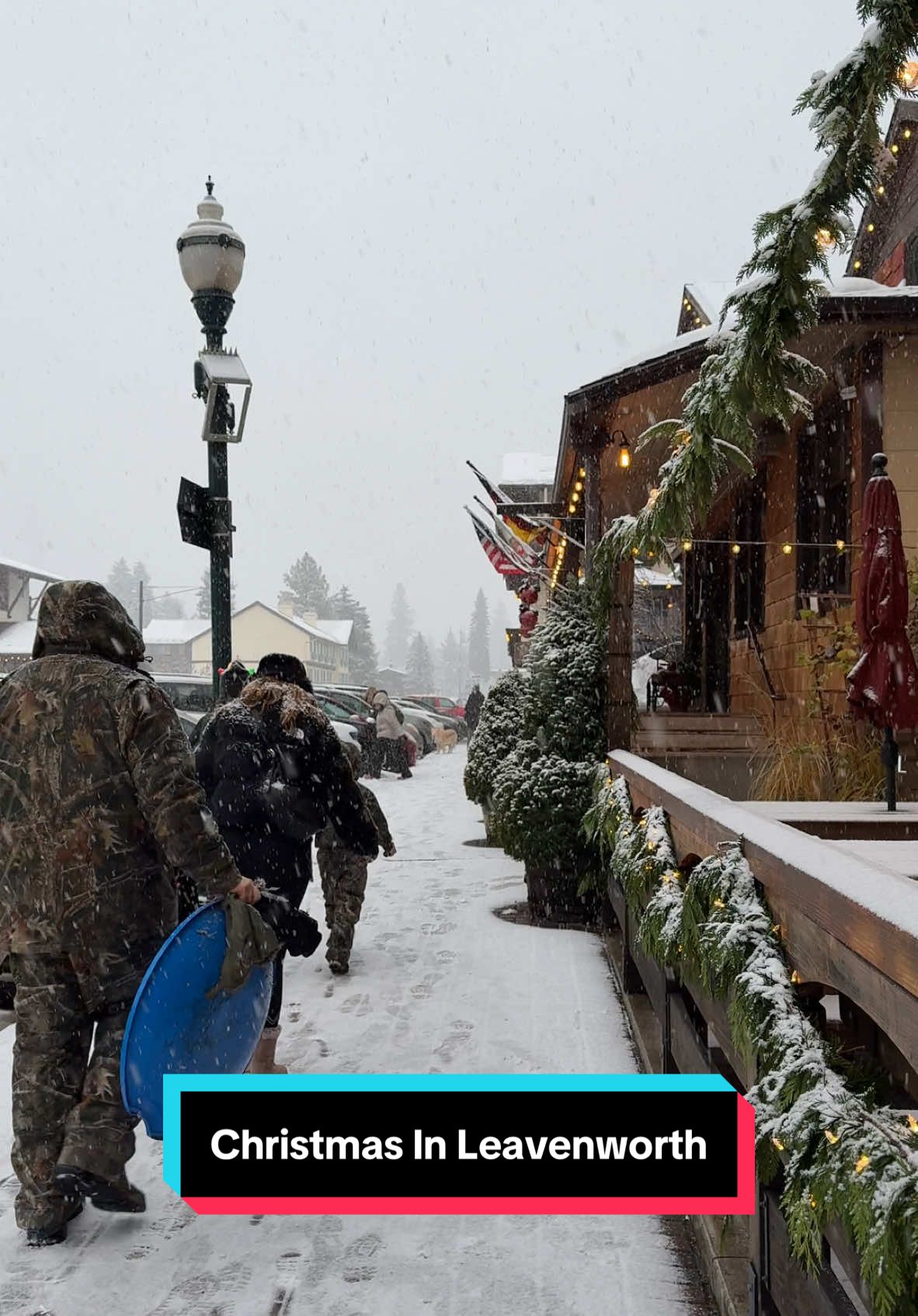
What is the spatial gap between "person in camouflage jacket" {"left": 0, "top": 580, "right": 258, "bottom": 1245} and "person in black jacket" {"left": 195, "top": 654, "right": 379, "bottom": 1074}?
40.5 inches

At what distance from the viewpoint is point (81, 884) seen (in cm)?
341

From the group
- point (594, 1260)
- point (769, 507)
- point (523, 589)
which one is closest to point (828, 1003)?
point (594, 1260)

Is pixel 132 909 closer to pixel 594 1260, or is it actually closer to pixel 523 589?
pixel 594 1260

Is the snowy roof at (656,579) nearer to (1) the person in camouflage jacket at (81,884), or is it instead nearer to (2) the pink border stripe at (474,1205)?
(1) the person in camouflage jacket at (81,884)

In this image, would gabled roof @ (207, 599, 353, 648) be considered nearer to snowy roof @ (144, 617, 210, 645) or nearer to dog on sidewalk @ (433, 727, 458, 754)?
snowy roof @ (144, 617, 210, 645)

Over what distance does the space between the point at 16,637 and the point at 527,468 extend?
2789 cm

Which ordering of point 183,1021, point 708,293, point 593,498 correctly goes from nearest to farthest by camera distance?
1. point 183,1021
2. point 593,498
3. point 708,293

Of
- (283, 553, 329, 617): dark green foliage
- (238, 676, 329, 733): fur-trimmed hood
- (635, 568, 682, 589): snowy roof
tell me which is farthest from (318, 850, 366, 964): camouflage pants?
(283, 553, 329, 617): dark green foliage

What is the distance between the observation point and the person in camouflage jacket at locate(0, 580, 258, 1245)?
339 cm

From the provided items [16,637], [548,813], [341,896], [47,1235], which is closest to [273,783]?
[47,1235]

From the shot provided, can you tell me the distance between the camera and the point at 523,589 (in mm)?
22969

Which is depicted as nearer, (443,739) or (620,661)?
(620,661)

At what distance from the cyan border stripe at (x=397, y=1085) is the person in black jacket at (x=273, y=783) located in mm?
1391

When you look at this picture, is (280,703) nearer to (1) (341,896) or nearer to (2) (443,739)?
(1) (341,896)
